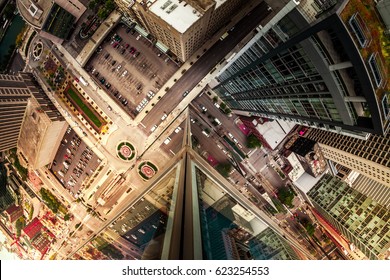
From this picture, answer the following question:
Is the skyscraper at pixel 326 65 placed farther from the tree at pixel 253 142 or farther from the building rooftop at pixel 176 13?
the tree at pixel 253 142

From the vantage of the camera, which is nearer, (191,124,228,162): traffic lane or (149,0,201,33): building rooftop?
(149,0,201,33): building rooftop

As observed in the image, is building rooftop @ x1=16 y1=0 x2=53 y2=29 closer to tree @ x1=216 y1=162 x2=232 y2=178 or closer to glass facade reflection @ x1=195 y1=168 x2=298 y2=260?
tree @ x1=216 y1=162 x2=232 y2=178

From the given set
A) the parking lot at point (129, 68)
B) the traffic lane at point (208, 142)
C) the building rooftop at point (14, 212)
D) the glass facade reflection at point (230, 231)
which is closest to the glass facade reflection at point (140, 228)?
the glass facade reflection at point (230, 231)

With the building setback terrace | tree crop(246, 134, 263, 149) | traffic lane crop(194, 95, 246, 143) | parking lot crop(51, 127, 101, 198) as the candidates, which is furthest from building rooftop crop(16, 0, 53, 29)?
tree crop(246, 134, 263, 149)

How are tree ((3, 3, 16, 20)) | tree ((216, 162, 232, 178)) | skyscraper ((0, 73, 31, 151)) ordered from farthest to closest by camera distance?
1. tree ((3, 3, 16, 20))
2. skyscraper ((0, 73, 31, 151))
3. tree ((216, 162, 232, 178))

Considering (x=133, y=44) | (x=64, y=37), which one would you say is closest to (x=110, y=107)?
→ (x=133, y=44)

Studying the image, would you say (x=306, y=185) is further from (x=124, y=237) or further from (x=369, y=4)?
(x=124, y=237)
